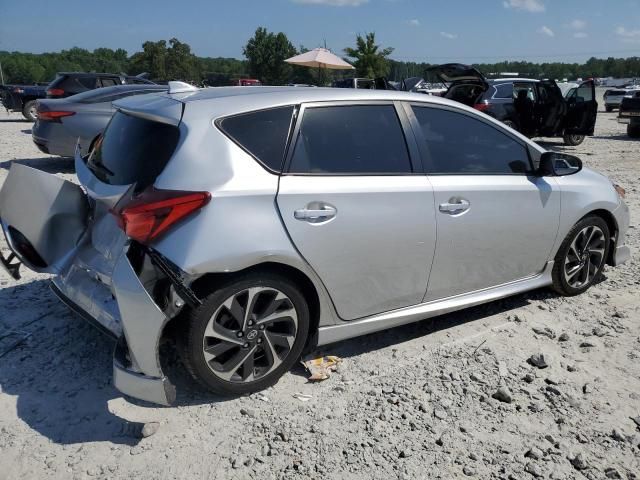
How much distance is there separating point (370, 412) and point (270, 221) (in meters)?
1.17

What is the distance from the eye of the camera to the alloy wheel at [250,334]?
2.94 m

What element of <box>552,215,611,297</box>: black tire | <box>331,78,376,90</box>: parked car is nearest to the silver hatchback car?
<box>552,215,611,297</box>: black tire

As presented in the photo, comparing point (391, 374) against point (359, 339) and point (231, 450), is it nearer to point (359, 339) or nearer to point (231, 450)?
point (359, 339)

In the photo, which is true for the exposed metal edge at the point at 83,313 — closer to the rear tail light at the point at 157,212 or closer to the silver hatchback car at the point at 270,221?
the silver hatchback car at the point at 270,221

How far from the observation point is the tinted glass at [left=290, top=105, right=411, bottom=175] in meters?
3.16

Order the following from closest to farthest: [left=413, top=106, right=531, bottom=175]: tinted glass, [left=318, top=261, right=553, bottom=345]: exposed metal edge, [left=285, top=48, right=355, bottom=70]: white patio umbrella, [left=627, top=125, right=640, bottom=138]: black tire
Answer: [left=318, top=261, right=553, bottom=345]: exposed metal edge < [left=413, top=106, right=531, bottom=175]: tinted glass < [left=627, top=125, right=640, bottom=138]: black tire < [left=285, top=48, right=355, bottom=70]: white patio umbrella

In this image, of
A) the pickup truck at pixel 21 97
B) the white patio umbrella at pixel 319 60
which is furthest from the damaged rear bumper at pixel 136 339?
the white patio umbrella at pixel 319 60

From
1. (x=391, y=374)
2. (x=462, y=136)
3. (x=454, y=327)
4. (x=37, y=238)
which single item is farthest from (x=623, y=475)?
(x=37, y=238)

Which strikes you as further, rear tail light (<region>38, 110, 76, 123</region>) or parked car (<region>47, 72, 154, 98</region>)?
parked car (<region>47, 72, 154, 98</region>)

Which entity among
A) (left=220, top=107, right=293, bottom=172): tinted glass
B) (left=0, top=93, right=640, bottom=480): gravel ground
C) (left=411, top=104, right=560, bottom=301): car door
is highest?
(left=220, top=107, right=293, bottom=172): tinted glass

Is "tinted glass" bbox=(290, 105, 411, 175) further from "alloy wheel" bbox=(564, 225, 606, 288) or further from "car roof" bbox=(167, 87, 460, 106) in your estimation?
"alloy wheel" bbox=(564, 225, 606, 288)

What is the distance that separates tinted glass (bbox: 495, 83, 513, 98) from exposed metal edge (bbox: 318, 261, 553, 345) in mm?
10260

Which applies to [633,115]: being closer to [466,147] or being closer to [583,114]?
[583,114]

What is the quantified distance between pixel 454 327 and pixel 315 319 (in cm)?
127
